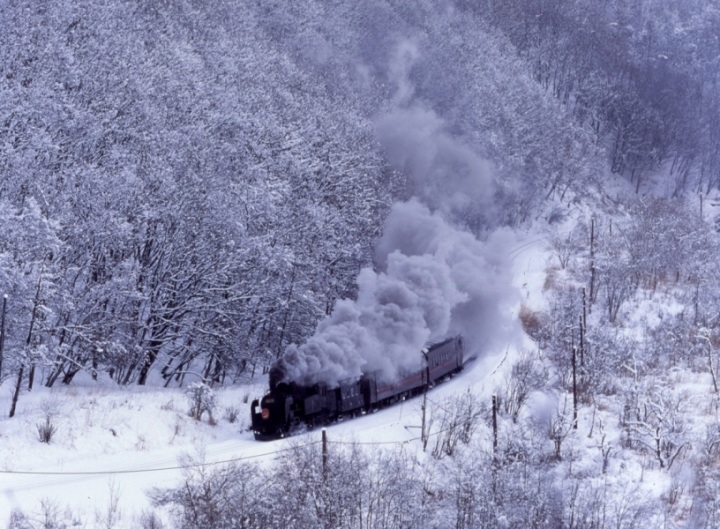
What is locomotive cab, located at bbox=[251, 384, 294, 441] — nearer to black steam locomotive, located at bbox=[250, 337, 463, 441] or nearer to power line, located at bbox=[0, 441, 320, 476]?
black steam locomotive, located at bbox=[250, 337, 463, 441]

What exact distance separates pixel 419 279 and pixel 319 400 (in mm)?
11255

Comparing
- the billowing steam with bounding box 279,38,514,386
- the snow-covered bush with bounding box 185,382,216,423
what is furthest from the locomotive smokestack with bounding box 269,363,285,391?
the snow-covered bush with bounding box 185,382,216,423

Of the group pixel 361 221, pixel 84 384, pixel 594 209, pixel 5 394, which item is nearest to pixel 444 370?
pixel 361 221

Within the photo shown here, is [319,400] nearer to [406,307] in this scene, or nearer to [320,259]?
[406,307]

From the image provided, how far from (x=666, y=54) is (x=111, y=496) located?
13593 centimetres

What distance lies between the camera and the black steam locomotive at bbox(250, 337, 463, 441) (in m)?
27.9

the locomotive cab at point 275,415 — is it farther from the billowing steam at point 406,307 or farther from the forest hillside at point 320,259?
the forest hillside at point 320,259

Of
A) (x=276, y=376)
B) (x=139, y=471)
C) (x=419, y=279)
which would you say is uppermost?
(x=419, y=279)

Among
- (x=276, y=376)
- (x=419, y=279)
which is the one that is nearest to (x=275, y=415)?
(x=276, y=376)

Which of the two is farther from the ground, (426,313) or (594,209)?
(594,209)

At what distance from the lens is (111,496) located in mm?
22234

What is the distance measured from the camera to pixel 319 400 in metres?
29.2

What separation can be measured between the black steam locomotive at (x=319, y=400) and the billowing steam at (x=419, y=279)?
1.40ft

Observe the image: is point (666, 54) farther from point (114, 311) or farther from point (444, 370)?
point (114, 311)
